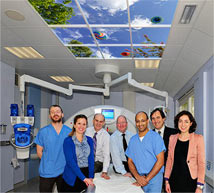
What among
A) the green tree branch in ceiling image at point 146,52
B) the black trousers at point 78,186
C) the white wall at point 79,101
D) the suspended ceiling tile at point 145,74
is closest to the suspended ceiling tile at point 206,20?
the green tree branch in ceiling image at point 146,52

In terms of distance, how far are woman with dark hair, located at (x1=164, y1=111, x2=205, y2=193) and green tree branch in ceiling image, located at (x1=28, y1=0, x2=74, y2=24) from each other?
6.06ft

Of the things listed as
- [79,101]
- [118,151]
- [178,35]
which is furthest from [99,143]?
[79,101]

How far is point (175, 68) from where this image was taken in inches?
216

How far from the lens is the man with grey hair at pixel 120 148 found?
10.3ft

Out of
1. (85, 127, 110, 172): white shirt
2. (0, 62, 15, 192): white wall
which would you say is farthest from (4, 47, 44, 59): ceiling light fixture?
(85, 127, 110, 172): white shirt

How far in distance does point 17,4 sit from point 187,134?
235 centimetres

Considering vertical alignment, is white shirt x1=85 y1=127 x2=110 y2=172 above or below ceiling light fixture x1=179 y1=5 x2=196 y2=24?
below

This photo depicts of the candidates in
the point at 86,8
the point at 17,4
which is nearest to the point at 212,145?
the point at 86,8

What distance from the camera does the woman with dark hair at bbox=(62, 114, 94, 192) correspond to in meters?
2.45

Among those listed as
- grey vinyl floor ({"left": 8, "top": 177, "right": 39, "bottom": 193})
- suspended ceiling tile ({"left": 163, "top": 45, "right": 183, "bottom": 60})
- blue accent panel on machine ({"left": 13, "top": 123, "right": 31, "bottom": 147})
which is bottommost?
grey vinyl floor ({"left": 8, "top": 177, "right": 39, "bottom": 193})

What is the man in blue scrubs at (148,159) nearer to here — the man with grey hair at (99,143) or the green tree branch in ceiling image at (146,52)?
the man with grey hair at (99,143)

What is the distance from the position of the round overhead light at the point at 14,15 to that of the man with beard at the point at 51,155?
1251 mm

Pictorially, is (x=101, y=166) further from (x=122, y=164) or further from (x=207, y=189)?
(x=207, y=189)

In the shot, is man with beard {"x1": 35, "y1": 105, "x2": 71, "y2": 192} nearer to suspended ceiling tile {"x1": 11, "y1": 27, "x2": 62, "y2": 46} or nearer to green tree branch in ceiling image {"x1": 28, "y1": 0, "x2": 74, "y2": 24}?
green tree branch in ceiling image {"x1": 28, "y1": 0, "x2": 74, "y2": 24}
